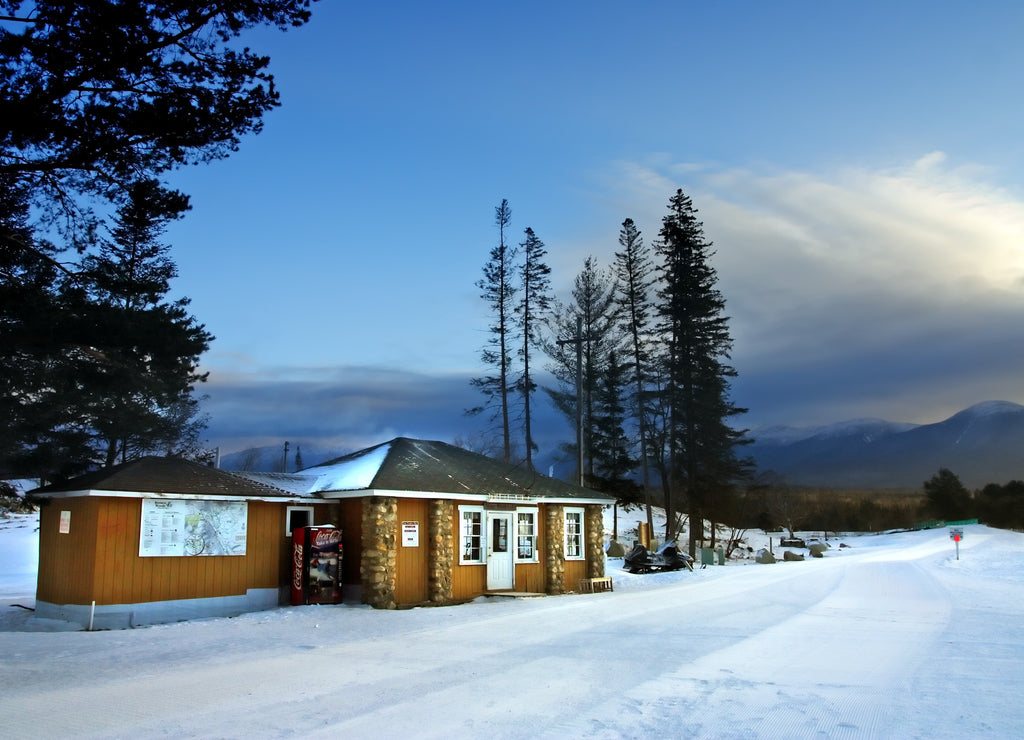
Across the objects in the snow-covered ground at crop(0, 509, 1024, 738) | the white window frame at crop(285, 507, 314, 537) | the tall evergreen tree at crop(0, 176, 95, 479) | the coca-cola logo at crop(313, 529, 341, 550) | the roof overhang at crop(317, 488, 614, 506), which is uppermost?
the tall evergreen tree at crop(0, 176, 95, 479)

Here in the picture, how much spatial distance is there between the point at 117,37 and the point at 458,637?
9773 mm

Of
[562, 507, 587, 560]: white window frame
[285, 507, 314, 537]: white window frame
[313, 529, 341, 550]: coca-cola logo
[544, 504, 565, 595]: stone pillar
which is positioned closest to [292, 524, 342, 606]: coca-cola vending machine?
[313, 529, 341, 550]: coca-cola logo

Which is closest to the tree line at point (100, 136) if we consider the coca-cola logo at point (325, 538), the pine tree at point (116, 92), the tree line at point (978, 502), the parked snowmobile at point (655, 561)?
the pine tree at point (116, 92)

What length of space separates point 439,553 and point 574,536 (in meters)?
5.27

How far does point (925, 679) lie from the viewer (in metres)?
8.41

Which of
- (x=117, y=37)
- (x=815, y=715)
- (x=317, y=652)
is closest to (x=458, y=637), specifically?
(x=317, y=652)

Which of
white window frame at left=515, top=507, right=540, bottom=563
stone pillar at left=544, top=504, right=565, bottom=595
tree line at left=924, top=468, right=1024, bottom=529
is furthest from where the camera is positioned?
tree line at left=924, top=468, right=1024, bottom=529

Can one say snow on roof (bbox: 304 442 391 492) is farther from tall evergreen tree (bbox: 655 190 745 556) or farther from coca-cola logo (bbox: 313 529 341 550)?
tall evergreen tree (bbox: 655 190 745 556)

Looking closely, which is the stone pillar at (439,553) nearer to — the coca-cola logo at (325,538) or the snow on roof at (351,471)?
the snow on roof at (351,471)

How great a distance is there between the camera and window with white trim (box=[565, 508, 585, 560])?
834 inches

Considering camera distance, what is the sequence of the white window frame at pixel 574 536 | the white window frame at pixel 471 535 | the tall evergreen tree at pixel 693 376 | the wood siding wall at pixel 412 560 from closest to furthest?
the wood siding wall at pixel 412 560 → the white window frame at pixel 471 535 → the white window frame at pixel 574 536 → the tall evergreen tree at pixel 693 376

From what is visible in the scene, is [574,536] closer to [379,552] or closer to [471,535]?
[471,535]

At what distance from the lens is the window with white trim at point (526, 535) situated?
787 inches

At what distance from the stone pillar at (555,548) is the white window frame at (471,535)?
2.26m
